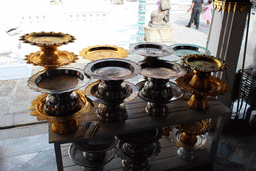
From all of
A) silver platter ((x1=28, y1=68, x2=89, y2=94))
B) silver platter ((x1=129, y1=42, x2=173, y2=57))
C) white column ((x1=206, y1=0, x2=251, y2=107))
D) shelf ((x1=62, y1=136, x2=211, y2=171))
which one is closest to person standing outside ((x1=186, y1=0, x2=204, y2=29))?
white column ((x1=206, y1=0, x2=251, y2=107))

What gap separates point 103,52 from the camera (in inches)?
Result: 64.7

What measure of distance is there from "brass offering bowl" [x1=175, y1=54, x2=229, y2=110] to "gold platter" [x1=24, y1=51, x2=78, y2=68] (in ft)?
2.60

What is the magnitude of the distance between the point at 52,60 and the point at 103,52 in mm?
400

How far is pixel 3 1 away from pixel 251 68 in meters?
3.48

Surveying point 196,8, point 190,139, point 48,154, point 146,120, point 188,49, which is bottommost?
point 48,154

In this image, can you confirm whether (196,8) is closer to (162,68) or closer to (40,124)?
(162,68)

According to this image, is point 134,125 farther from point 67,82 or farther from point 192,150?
point 192,150

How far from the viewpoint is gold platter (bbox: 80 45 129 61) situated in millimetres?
1558

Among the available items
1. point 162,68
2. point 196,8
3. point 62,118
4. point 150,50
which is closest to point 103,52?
point 150,50

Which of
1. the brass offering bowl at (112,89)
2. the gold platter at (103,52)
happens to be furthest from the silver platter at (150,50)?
the brass offering bowl at (112,89)

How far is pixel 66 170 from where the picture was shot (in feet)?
5.03

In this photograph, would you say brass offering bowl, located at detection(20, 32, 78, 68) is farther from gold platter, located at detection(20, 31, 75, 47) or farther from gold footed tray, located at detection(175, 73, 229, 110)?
gold footed tray, located at detection(175, 73, 229, 110)

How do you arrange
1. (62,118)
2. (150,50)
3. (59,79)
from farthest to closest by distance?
1. (150,50)
2. (59,79)
3. (62,118)

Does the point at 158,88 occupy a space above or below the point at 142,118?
above
